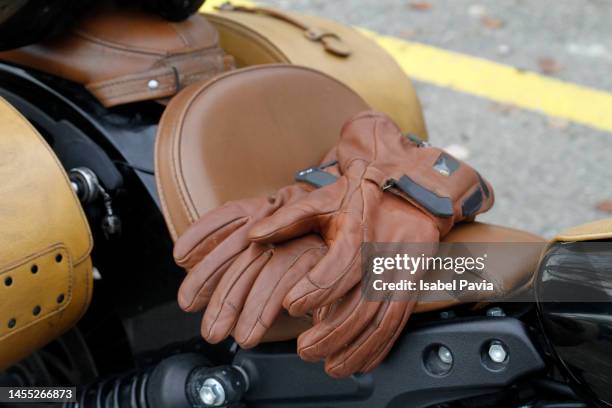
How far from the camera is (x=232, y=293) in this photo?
1.04 m

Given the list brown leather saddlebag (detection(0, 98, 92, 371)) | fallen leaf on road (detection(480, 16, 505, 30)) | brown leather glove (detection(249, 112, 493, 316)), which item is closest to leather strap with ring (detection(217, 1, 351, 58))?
brown leather glove (detection(249, 112, 493, 316))

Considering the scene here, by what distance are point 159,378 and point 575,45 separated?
8.93 feet

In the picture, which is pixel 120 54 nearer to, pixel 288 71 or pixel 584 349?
pixel 288 71

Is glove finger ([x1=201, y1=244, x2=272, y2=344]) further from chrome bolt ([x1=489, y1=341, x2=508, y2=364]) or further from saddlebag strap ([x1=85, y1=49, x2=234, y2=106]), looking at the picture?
saddlebag strap ([x1=85, y1=49, x2=234, y2=106])

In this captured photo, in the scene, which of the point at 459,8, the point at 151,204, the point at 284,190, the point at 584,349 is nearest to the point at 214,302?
the point at 284,190

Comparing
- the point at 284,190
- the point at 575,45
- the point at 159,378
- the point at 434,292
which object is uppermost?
the point at 284,190

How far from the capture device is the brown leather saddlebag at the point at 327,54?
65.1 inches

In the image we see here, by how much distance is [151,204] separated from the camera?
1.30m

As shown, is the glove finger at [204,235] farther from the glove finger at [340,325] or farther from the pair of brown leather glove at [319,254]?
the glove finger at [340,325]

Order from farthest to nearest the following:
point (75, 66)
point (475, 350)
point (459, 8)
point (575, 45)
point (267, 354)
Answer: point (459, 8), point (575, 45), point (75, 66), point (267, 354), point (475, 350)

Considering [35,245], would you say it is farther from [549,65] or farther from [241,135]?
[549,65]

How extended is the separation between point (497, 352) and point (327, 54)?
0.80 m

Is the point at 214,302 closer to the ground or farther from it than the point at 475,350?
farther from it

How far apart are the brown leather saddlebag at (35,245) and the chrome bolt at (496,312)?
21.6 inches
